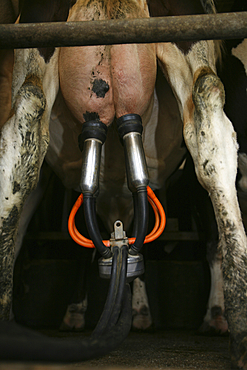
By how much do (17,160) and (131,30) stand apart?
550 mm

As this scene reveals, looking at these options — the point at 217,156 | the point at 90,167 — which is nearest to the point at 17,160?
the point at 90,167

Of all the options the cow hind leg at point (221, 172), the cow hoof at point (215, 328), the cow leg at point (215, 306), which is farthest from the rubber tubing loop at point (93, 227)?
the cow hoof at point (215, 328)

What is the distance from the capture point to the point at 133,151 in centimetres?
108

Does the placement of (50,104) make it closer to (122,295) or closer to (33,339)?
(122,295)

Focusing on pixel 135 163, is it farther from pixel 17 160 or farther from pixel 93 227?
pixel 17 160

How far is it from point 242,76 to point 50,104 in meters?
1.18

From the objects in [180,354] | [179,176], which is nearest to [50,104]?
[180,354]

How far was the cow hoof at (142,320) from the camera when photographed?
1.78 m

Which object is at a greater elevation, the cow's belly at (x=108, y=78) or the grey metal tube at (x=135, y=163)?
the cow's belly at (x=108, y=78)

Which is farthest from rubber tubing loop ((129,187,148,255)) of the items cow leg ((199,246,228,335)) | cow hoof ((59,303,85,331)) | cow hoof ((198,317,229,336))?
cow hoof ((59,303,85,331))

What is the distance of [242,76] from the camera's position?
1.79 m

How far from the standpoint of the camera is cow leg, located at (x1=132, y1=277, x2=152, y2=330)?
1.79 metres

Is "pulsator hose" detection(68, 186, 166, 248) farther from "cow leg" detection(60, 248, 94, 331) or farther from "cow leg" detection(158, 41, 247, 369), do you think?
"cow leg" detection(60, 248, 94, 331)

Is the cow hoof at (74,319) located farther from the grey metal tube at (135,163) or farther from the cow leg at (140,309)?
the grey metal tube at (135,163)
